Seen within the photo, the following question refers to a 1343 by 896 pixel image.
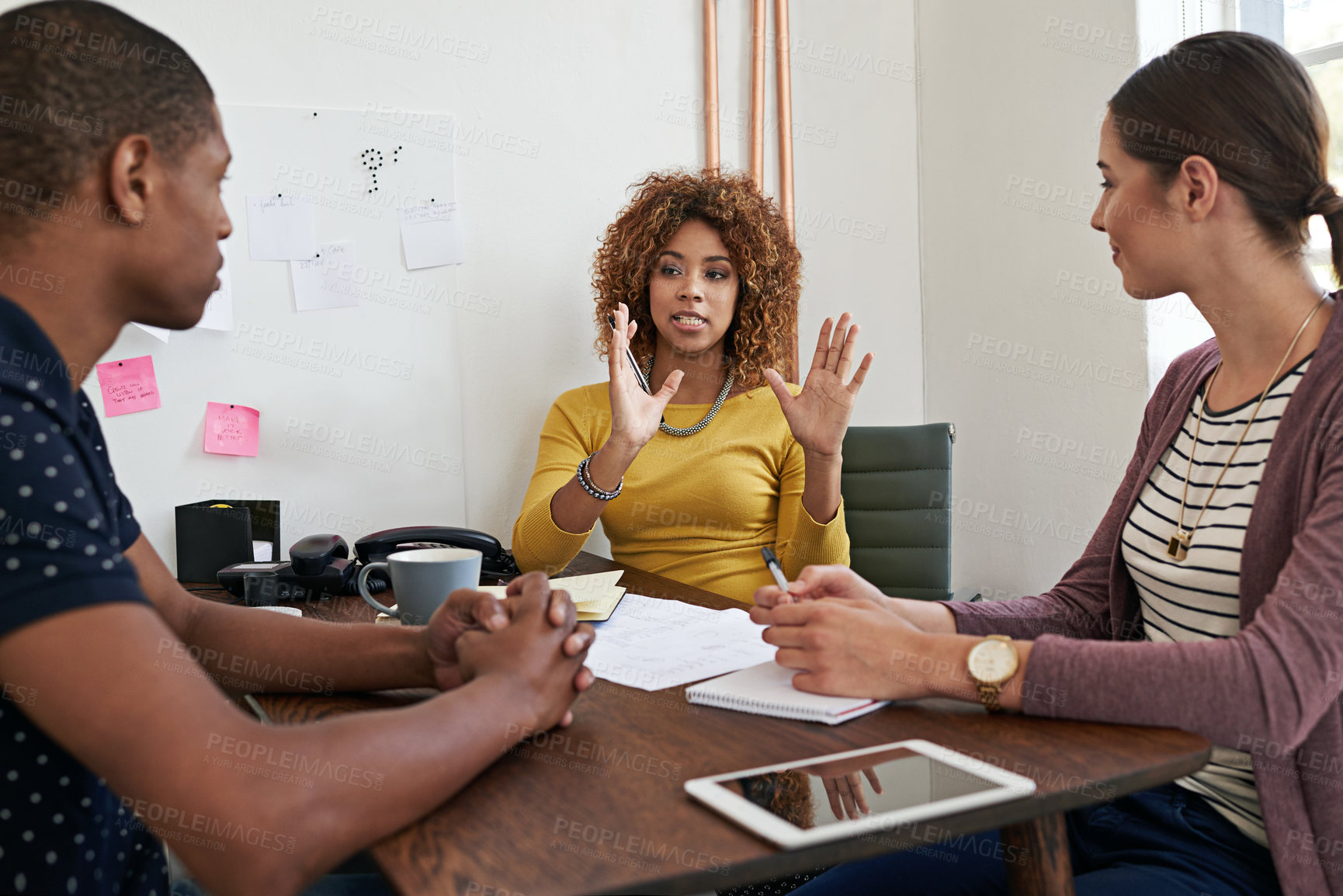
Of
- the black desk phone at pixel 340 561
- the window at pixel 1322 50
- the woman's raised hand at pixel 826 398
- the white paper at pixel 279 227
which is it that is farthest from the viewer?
the white paper at pixel 279 227

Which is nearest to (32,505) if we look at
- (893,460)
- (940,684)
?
(940,684)

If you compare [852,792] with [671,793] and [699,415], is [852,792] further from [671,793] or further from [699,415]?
[699,415]

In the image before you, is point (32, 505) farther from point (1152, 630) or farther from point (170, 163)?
point (1152, 630)

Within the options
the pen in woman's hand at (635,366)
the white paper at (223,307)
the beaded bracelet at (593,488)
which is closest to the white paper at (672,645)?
the beaded bracelet at (593,488)

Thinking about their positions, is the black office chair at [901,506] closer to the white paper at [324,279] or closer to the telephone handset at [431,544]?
the telephone handset at [431,544]

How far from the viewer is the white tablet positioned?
64 cm

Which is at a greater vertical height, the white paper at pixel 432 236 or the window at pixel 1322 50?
the window at pixel 1322 50

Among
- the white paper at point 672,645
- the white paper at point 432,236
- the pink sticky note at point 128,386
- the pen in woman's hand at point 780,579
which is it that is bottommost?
the white paper at point 672,645

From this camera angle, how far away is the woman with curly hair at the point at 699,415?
1.75 meters

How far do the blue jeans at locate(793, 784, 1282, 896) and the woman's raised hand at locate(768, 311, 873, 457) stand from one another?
0.79 m

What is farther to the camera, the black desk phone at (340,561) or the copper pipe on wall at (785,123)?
the copper pipe on wall at (785,123)

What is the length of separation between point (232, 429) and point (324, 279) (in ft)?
1.17

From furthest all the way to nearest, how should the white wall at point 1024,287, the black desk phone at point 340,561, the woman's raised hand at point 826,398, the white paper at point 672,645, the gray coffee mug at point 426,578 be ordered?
the white wall at point 1024,287 < the woman's raised hand at point 826,398 < the black desk phone at point 340,561 < the gray coffee mug at point 426,578 < the white paper at point 672,645

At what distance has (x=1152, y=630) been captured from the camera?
3.73ft
